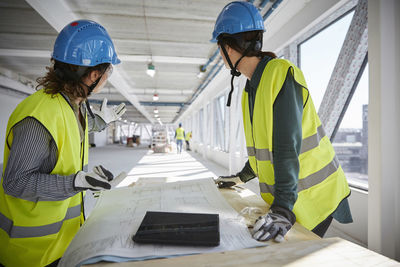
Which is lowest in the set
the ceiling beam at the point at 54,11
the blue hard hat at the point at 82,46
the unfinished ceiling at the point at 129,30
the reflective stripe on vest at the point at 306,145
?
the reflective stripe on vest at the point at 306,145

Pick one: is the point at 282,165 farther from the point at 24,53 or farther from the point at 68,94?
the point at 24,53

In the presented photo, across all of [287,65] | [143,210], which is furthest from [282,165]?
[143,210]

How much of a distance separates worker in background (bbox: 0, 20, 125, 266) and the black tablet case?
1.24 feet

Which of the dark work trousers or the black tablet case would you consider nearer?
the black tablet case

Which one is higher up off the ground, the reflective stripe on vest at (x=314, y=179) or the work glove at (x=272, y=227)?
the reflective stripe on vest at (x=314, y=179)

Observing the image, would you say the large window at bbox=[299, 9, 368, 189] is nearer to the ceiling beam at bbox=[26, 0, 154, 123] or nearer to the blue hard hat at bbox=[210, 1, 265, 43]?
the blue hard hat at bbox=[210, 1, 265, 43]

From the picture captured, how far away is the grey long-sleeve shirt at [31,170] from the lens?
85 cm

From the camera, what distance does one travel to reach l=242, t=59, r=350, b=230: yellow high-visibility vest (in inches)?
36.8

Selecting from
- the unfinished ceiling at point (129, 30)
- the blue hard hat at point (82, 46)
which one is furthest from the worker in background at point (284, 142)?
the unfinished ceiling at point (129, 30)

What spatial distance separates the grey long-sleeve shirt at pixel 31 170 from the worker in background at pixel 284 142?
78cm

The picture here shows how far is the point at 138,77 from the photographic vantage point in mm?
8711

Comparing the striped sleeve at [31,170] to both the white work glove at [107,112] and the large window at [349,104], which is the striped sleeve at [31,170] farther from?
the large window at [349,104]

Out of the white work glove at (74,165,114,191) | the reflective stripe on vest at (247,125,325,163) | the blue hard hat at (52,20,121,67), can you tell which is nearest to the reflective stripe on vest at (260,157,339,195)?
the reflective stripe on vest at (247,125,325,163)

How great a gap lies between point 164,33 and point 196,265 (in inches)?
205
